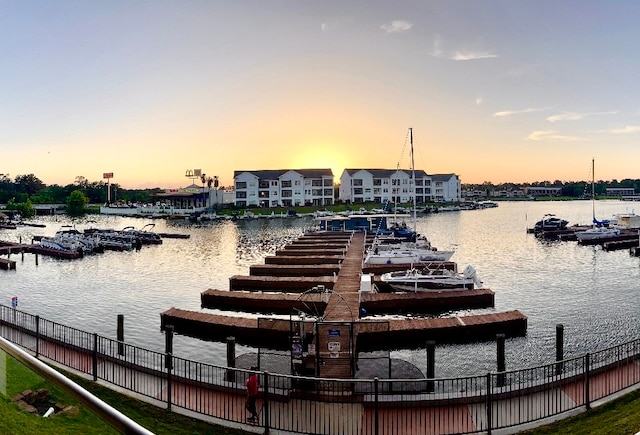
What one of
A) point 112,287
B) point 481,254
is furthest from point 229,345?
point 481,254

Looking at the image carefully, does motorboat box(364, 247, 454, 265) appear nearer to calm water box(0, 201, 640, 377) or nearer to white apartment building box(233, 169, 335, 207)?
calm water box(0, 201, 640, 377)

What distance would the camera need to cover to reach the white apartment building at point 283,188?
158375mm

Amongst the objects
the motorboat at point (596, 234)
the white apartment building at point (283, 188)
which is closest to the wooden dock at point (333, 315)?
the motorboat at point (596, 234)

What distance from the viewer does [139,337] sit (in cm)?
2850

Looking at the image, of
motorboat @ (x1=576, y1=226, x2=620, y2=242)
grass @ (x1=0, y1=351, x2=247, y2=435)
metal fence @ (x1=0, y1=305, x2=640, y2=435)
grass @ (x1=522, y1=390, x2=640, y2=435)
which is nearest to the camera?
grass @ (x1=0, y1=351, x2=247, y2=435)

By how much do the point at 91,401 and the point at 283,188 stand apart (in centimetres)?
15817

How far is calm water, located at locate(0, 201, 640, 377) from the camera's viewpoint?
2630cm

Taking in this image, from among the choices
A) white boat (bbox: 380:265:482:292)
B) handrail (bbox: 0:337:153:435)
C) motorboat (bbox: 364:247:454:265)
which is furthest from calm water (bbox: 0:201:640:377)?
handrail (bbox: 0:337:153:435)

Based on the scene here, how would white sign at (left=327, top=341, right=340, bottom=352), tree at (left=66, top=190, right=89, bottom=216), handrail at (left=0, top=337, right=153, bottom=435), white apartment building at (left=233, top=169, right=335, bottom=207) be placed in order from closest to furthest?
handrail at (left=0, top=337, right=153, bottom=435), white sign at (left=327, top=341, right=340, bottom=352), white apartment building at (left=233, top=169, right=335, bottom=207), tree at (left=66, top=190, right=89, bottom=216)

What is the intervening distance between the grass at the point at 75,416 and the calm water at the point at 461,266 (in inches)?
373

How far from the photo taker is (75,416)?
5656mm

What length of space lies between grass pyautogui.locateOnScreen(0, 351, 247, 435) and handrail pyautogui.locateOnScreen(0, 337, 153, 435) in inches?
6.4

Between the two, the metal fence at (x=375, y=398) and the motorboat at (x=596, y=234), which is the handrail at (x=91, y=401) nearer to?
the metal fence at (x=375, y=398)

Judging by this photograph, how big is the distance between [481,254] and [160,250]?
4263 cm
